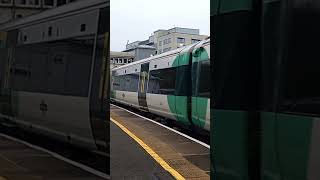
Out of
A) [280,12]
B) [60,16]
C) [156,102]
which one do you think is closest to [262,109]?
[280,12]

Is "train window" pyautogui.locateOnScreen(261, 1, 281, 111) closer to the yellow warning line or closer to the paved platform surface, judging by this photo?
the paved platform surface

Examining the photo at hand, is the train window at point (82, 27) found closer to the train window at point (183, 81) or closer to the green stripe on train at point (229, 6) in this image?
the green stripe on train at point (229, 6)

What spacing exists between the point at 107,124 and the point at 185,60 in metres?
8.34

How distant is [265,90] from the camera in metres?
1.25

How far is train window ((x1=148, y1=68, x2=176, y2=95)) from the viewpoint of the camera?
10547mm

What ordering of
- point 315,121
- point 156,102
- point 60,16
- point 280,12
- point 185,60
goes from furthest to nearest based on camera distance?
point 156,102
point 185,60
point 60,16
point 280,12
point 315,121

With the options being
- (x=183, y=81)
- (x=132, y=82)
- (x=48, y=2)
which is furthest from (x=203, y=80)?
(x=132, y=82)

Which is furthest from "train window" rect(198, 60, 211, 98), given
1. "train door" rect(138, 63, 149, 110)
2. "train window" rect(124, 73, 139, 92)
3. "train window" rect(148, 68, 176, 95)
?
"train window" rect(124, 73, 139, 92)

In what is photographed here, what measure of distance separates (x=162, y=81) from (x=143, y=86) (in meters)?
2.46

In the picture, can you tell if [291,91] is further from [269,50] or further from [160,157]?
[160,157]

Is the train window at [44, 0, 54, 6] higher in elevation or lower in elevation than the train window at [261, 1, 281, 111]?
higher

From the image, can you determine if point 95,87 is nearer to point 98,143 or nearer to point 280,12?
point 98,143

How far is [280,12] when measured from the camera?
1201 millimetres

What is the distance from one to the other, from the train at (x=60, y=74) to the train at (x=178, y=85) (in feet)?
14.0
